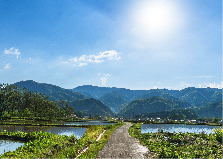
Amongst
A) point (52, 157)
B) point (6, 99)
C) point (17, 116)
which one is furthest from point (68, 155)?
point (6, 99)

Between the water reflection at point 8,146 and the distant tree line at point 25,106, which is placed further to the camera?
the distant tree line at point 25,106

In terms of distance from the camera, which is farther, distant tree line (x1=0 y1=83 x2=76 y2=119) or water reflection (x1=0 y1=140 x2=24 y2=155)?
distant tree line (x1=0 y1=83 x2=76 y2=119)

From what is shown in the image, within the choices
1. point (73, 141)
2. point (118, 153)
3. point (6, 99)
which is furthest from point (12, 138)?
point (6, 99)

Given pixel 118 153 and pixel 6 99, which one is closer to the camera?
pixel 118 153

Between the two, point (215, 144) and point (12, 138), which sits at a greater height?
point (215, 144)

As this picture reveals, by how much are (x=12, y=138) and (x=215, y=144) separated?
39949 millimetres

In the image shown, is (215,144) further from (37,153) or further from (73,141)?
(37,153)

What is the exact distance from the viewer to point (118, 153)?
2138cm

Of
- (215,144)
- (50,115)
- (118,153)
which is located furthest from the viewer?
(50,115)

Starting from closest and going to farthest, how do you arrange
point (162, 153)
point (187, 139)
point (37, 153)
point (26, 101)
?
point (37, 153), point (162, 153), point (187, 139), point (26, 101)

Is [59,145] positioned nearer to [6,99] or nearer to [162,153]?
[162,153]

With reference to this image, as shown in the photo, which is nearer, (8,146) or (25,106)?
(8,146)

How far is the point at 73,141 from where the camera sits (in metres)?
26.7

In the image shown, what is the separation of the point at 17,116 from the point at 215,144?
134 m
